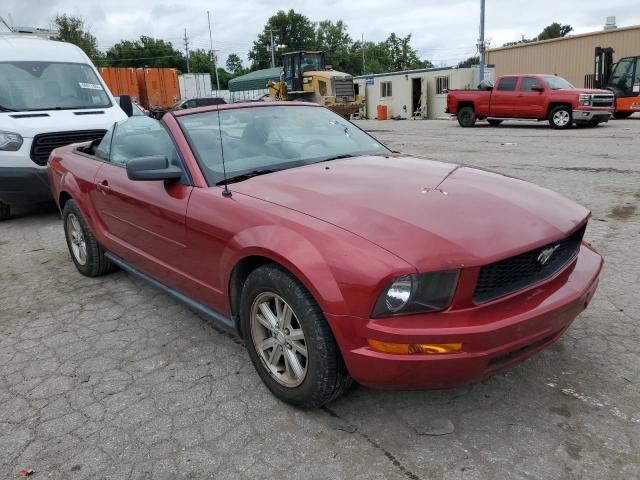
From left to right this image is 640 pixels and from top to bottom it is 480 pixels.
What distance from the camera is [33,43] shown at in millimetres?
8062

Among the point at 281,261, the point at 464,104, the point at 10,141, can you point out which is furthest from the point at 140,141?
the point at 464,104

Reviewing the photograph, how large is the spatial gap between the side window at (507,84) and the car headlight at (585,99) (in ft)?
7.77

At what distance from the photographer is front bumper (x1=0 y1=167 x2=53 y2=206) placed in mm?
6586

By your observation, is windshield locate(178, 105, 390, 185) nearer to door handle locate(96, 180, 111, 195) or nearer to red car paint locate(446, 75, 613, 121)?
door handle locate(96, 180, 111, 195)

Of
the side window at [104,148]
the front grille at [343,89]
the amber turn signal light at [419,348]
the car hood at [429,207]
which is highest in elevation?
the front grille at [343,89]

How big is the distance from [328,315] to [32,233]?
5.60m

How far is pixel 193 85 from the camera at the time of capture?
37281mm

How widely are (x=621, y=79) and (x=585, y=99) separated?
4.78 meters

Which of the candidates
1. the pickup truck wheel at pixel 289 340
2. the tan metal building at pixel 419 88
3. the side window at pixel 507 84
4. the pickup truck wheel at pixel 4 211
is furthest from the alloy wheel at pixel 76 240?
the tan metal building at pixel 419 88

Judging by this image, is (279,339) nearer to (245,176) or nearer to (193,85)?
(245,176)

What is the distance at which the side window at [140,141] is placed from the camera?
3542 millimetres

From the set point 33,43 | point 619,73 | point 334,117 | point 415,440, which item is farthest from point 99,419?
point 619,73

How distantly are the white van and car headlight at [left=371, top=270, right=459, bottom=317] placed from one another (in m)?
5.88

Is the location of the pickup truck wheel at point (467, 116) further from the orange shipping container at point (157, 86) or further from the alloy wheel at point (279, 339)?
the alloy wheel at point (279, 339)
